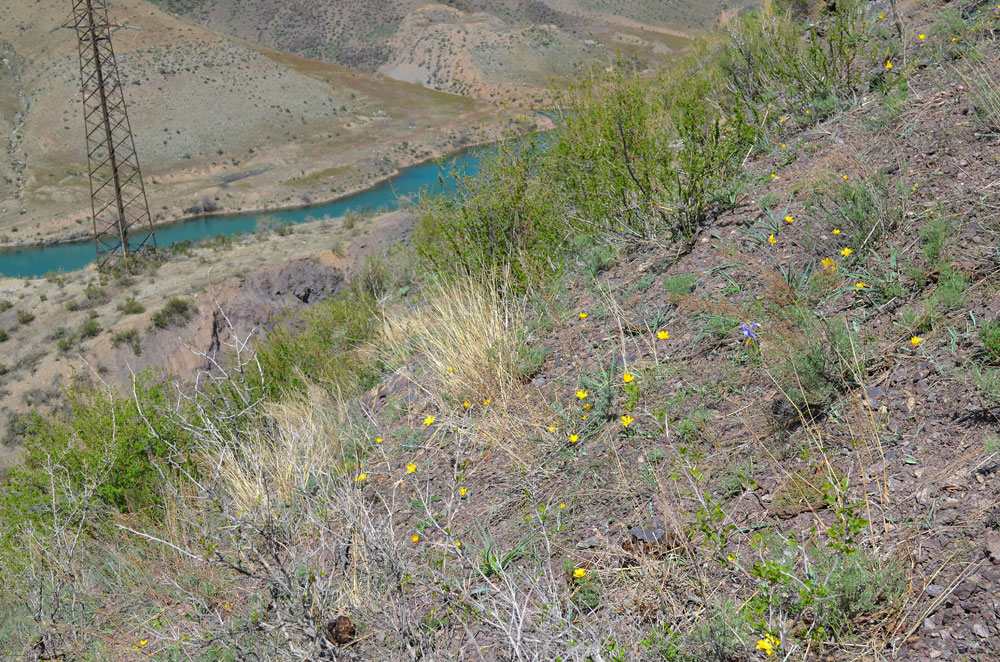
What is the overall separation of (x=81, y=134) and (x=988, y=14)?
56797mm

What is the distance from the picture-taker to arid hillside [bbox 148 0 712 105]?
6894 cm

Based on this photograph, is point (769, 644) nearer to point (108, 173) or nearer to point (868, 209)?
point (868, 209)

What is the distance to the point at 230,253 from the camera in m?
25.6

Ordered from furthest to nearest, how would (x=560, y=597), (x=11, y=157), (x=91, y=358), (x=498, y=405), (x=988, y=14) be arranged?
(x=11, y=157), (x=91, y=358), (x=988, y=14), (x=498, y=405), (x=560, y=597)

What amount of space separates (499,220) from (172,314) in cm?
1519

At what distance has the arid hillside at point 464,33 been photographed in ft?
226

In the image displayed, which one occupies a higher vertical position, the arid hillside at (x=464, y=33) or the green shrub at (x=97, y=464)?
the arid hillside at (x=464, y=33)

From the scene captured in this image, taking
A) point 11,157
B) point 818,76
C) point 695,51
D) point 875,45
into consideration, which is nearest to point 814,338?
point 818,76

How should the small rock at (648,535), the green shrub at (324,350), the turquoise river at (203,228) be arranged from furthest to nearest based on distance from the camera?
1. the turquoise river at (203,228)
2. the green shrub at (324,350)
3. the small rock at (648,535)

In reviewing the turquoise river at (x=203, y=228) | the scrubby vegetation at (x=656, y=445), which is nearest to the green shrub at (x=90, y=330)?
the turquoise river at (x=203, y=228)

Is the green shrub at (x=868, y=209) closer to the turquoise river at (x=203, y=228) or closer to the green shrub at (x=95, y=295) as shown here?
the green shrub at (x=95, y=295)

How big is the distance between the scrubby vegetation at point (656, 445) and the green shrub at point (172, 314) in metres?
12.8

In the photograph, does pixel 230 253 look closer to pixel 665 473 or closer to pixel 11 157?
pixel 665 473

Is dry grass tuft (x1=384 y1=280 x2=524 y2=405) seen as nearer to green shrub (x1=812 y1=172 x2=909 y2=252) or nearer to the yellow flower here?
green shrub (x1=812 y1=172 x2=909 y2=252)
